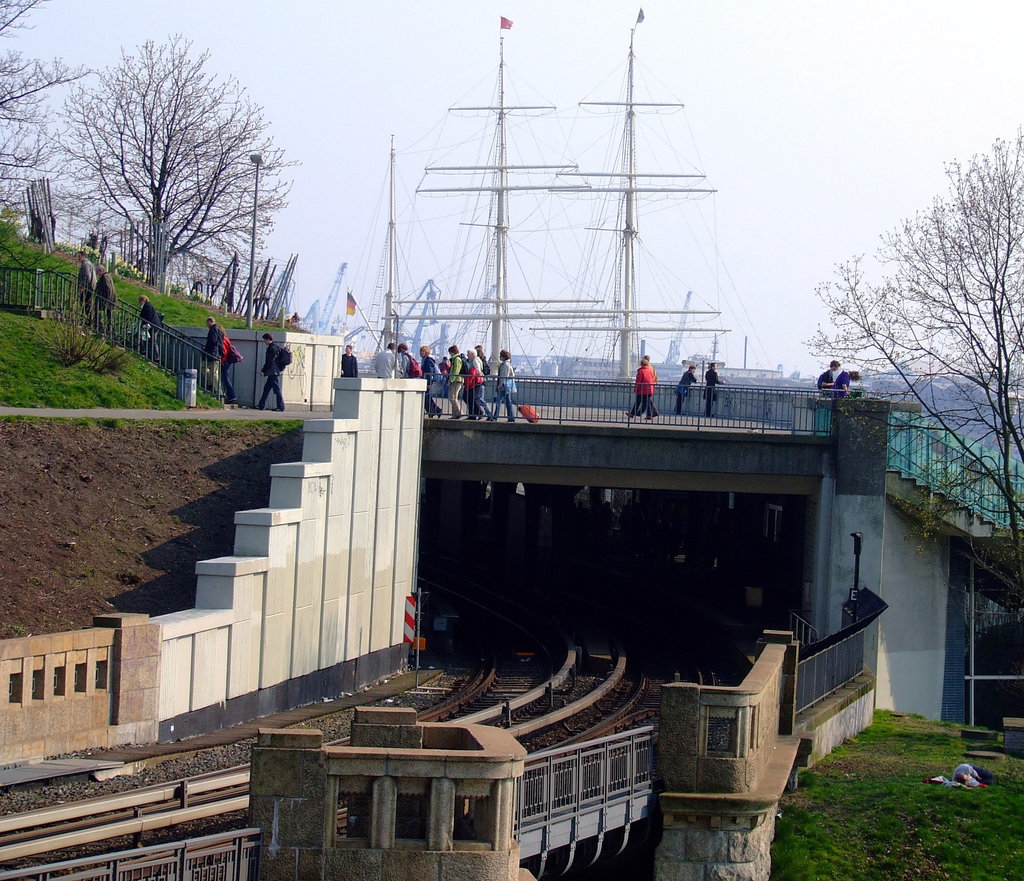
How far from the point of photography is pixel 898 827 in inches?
596

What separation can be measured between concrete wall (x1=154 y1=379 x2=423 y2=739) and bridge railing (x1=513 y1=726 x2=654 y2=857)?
17.3 feet

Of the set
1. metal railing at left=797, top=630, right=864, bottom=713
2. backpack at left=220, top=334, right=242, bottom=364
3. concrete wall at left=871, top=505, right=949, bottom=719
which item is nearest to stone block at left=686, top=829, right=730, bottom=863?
metal railing at left=797, top=630, right=864, bottom=713

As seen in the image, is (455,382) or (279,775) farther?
(455,382)

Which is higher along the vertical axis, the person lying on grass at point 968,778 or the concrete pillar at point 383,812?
the concrete pillar at point 383,812

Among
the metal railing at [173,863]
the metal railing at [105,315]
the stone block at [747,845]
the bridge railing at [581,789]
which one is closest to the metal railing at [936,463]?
the metal railing at [105,315]

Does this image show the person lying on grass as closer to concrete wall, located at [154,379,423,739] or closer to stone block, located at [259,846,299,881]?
concrete wall, located at [154,379,423,739]

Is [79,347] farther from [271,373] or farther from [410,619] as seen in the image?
[410,619]

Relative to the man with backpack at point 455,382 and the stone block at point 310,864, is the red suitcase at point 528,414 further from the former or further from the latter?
the stone block at point 310,864

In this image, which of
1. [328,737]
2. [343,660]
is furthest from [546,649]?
[328,737]

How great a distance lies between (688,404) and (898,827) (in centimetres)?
1577

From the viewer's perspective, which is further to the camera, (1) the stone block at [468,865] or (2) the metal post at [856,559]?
(2) the metal post at [856,559]

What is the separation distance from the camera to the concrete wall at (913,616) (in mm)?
27844

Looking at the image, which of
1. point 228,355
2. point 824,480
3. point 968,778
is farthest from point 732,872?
point 228,355

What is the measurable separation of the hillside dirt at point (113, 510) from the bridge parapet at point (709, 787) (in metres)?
7.43
